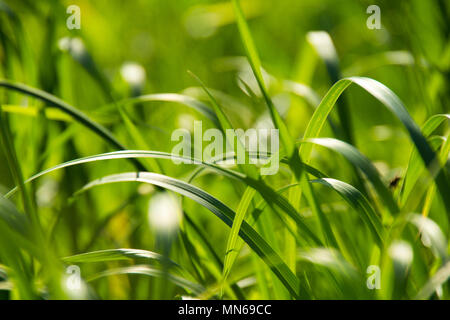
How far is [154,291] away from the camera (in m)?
0.68

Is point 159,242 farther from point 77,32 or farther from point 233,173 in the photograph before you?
point 77,32

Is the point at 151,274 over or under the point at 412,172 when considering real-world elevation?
under

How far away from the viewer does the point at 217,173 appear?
783 mm

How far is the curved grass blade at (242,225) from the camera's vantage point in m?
0.59

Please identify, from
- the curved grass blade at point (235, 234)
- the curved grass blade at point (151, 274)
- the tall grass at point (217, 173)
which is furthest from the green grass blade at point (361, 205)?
the curved grass blade at point (151, 274)

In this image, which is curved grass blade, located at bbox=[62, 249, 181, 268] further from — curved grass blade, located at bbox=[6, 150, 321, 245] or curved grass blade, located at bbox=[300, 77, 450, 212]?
curved grass blade, located at bbox=[300, 77, 450, 212]

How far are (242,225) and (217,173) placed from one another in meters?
0.20

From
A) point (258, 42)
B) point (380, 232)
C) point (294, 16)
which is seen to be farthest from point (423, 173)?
point (294, 16)

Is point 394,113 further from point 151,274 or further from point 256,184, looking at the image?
point 151,274

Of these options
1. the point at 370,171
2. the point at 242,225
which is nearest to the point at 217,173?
the point at 242,225

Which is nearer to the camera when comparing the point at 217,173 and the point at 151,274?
the point at 151,274

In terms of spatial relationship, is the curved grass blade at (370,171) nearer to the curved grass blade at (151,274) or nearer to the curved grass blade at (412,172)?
the curved grass blade at (412,172)

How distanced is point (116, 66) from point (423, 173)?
5.01ft
